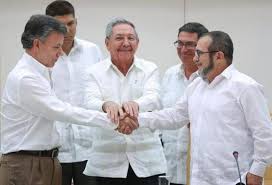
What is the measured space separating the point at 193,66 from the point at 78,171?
1.05 meters

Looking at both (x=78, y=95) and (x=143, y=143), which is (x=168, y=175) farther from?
(x=78, y=95)

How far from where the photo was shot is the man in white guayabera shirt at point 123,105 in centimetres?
307

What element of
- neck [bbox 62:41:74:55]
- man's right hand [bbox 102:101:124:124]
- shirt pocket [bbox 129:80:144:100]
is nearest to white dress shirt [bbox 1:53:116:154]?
man's right hand [bbox 102:101:124:124]

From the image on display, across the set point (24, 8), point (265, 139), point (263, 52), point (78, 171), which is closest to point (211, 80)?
point (265, 139)

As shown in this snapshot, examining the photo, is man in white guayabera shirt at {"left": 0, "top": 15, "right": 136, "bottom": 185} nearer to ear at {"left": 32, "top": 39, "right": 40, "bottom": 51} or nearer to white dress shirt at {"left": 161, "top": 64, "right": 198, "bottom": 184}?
ear at {"left": 32, "top": 39, "right": 40, "bottom": 51}

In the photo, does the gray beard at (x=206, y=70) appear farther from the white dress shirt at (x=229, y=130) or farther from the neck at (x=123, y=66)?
the neck at (x=123, y=66)

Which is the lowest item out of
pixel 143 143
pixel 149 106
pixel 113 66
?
pixel 143 143

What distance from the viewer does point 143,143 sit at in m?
3.14

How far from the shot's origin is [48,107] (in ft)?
9.14

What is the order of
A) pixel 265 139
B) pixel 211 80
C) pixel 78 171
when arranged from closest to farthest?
pixel 265 139
pixel 211 80
pixel 78 171

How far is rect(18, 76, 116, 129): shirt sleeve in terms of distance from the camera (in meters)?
2.72

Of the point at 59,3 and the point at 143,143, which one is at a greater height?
the point at 59,3

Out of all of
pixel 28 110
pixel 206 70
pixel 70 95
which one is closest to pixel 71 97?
pixel 70 95

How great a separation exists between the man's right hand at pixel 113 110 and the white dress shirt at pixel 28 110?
0.31m
